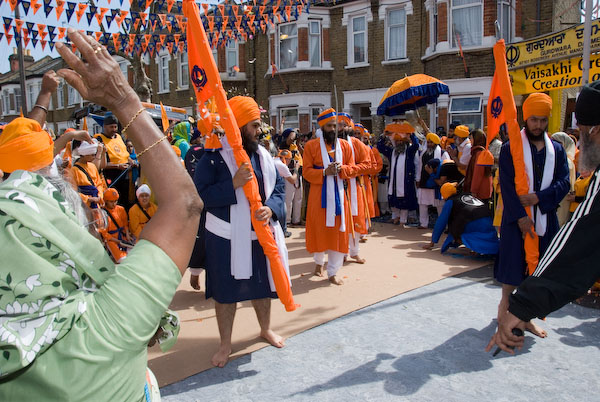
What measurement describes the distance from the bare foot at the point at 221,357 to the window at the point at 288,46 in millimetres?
16468

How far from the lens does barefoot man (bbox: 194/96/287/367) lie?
11.5 feet

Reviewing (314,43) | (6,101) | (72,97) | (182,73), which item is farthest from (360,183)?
(6,101)

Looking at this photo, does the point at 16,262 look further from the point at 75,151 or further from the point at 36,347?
the point at 75,151

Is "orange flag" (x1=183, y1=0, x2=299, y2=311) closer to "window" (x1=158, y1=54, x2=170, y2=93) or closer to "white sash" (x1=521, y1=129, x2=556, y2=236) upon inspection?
"white sash" (x1=521, y1=129, x2=556, y2=236)

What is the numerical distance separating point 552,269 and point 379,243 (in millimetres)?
5955

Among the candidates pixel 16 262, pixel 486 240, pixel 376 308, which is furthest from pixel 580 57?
pixel 16 262

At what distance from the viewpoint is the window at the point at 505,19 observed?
13.8m

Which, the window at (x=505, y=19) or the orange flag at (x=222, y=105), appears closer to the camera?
the orange flag at (x=222, y=105)

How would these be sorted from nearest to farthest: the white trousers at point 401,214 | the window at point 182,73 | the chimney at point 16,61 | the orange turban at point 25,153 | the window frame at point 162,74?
the orange turban at point 25,153, the white trousers at point 401,214, the window at point 182,73, the window frame at point 162,74, the chimney at point 16,61

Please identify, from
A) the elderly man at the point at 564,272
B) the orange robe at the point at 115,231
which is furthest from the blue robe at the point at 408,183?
the elderly man at the point at 564,272

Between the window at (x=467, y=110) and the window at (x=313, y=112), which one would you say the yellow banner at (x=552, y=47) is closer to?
the window at (x=467, y=110)

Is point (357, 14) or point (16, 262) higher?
point (357, 14)

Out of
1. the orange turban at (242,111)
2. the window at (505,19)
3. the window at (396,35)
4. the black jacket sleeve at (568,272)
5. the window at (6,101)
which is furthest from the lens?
the window at (6,101)

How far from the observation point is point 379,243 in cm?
781
